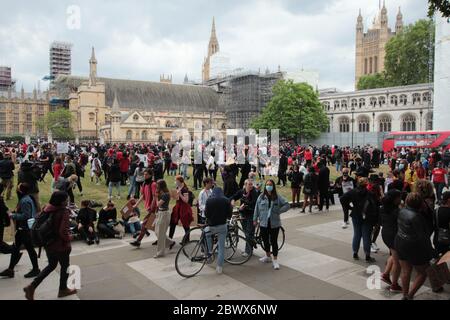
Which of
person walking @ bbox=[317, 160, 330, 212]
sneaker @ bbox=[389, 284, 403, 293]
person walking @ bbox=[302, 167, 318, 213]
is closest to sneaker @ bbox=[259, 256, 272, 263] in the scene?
sneaker @ bbox=[389, 284, 403, 293]

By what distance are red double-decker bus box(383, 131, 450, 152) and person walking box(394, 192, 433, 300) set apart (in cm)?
3117

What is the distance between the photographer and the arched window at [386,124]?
202 feet

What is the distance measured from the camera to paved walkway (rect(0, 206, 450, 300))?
19.6 ft

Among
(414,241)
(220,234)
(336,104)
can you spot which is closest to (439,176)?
(414,241)

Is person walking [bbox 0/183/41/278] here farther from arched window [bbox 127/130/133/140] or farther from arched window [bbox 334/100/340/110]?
arched window [bbox 334/100/340/110]

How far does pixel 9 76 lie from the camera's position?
4715 inches

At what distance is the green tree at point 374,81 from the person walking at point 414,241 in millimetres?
68081

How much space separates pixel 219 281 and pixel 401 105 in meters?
Answer: 59.5

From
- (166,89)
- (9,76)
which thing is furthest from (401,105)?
(9,76)

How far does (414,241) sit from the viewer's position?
5332 millimetres

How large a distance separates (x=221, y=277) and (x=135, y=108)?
75.3 m

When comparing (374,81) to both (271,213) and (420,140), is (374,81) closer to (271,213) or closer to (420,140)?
(420,140)

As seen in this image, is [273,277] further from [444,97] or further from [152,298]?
[444,97]

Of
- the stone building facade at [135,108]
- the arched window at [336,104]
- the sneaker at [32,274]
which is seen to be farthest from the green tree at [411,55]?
the sneaker at [32,274]
